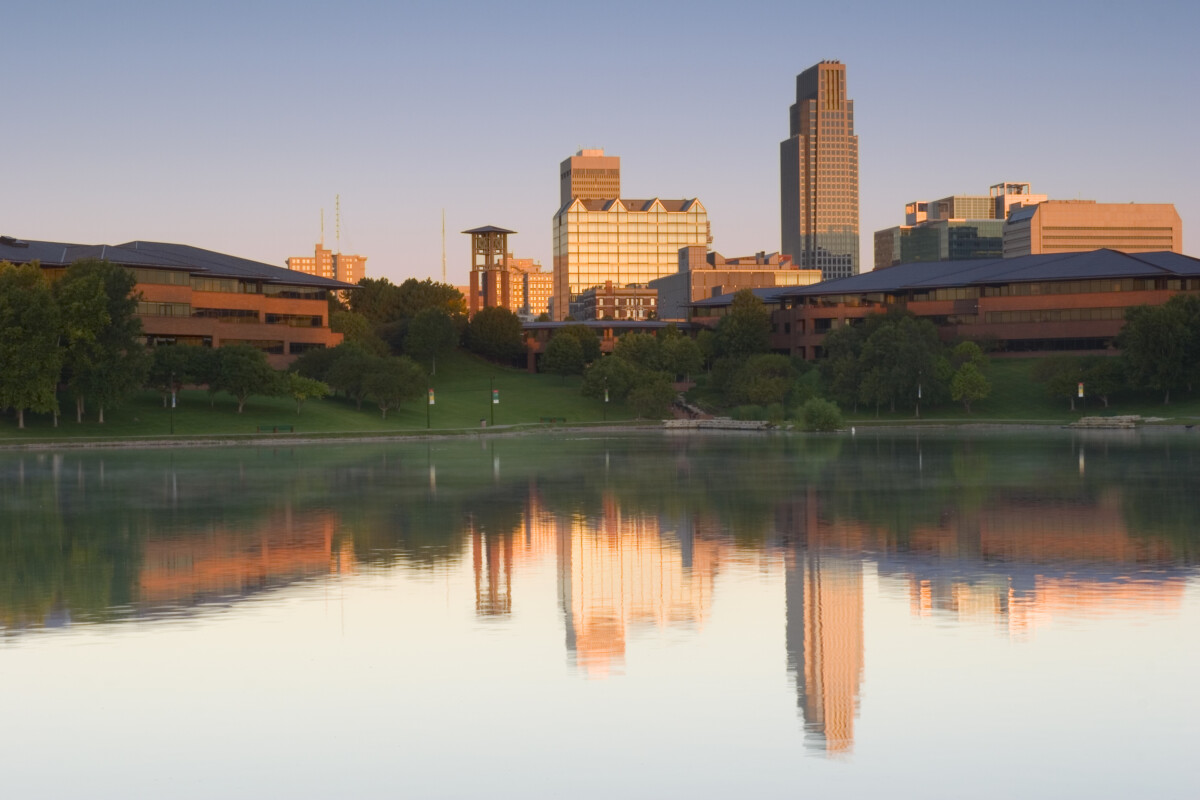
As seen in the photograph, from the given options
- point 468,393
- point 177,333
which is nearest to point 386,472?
point 177,333

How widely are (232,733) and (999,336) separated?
149085 mm

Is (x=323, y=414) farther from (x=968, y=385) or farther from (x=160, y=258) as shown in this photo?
(x=968, y=385)

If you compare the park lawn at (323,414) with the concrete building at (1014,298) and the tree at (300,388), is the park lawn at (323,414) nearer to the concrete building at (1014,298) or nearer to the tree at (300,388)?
the tree at (300,388)

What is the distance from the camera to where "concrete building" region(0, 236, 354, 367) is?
124 meters

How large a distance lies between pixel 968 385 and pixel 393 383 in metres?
53.9

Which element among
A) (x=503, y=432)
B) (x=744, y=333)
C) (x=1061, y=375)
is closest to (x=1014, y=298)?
(x=1061, y=375)

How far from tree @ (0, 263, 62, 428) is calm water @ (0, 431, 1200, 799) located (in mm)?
53880

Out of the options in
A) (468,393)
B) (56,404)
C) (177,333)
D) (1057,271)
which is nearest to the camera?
(56,404)

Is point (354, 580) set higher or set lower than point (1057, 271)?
lower

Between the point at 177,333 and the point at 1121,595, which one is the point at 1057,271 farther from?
the point at 1121,595

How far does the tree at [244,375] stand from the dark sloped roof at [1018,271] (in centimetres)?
8332

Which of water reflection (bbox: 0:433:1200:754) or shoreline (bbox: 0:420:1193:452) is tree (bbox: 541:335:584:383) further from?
water reflection (bbox: 0:433:1200:754)

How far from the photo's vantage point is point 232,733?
47.6 feet

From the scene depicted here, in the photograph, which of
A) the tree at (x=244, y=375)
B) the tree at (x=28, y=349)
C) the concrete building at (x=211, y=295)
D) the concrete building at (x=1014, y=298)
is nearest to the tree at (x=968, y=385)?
the concrete building at (x=1014, y=298)
